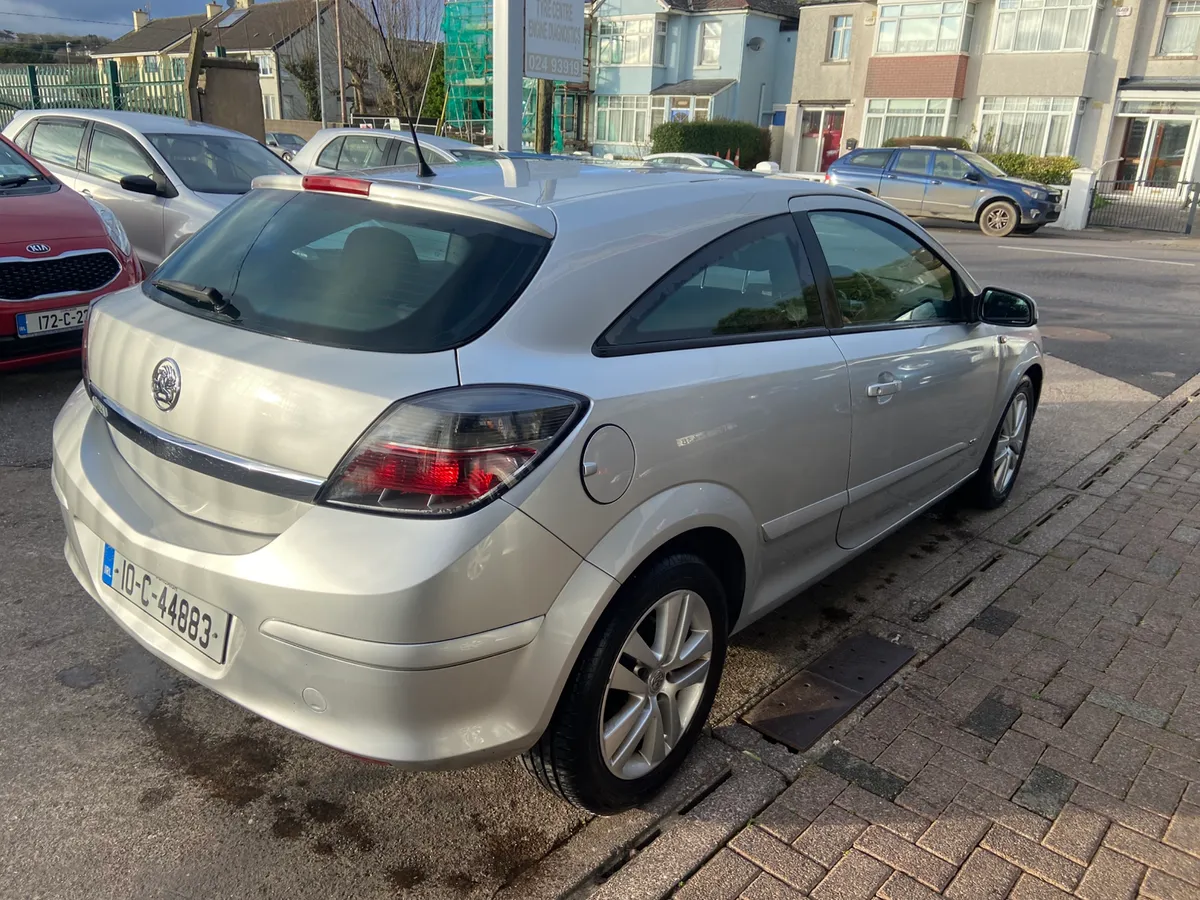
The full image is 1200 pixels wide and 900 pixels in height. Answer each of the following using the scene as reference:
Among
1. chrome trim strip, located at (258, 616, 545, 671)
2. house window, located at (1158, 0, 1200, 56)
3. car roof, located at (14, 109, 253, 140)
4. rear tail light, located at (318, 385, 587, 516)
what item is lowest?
chrome trim strip, located at (258, 616, 545, 671)

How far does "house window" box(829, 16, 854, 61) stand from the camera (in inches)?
1375

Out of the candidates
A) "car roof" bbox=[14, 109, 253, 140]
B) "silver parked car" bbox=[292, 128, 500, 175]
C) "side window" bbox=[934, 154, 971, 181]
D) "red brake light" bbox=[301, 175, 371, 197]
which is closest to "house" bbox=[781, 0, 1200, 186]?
"side window" bbox=[934, 154, 971, 181]

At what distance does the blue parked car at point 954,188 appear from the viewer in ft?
63.8

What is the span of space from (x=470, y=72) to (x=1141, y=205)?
22.8m

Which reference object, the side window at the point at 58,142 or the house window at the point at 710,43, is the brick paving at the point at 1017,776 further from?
the house window at the point at 710,43

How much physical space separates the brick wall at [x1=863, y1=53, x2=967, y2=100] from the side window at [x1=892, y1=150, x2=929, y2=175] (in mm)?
13187

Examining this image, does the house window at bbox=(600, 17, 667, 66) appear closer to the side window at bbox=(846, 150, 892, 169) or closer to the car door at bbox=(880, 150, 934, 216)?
the side window at bbox=(846, 150, 892, 169)

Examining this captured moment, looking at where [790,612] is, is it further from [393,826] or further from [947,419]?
[393,826]

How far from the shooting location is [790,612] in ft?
12.3

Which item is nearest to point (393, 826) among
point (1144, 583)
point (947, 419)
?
point (947, 419)

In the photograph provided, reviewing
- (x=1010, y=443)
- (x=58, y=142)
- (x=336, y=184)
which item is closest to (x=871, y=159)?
(x=58, y=142)

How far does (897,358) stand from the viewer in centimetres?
337

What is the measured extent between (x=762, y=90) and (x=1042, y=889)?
4414cm

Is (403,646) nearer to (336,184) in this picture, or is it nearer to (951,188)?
(336,184)
